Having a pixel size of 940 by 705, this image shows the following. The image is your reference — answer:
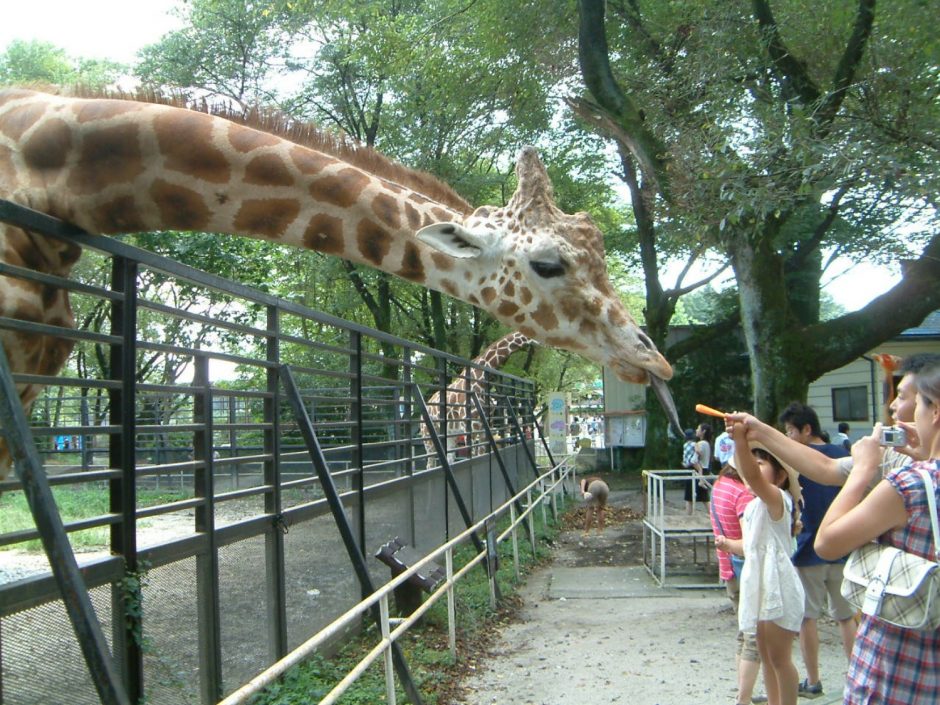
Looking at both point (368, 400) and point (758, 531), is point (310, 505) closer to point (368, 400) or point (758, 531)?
point (368, 400)

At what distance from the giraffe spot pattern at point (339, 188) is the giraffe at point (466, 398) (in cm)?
419

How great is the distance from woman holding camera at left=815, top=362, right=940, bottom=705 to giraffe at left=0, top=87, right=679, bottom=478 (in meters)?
1.72

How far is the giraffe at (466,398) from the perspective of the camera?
10.6m

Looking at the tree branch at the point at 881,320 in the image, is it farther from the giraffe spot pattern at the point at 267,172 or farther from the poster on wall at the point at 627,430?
the poster on wall at the point at 627,430

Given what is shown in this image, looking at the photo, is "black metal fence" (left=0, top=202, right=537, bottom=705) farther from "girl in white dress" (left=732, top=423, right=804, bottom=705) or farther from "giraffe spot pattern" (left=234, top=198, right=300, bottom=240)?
"girl in white dress" (left=732, top=423, right=804, bottom=705)

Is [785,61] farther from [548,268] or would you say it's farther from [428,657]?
[428,657]

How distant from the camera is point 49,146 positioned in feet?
13.1

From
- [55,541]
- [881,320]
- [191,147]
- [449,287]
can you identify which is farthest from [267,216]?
[881,320]

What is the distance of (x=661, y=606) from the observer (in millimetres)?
8242

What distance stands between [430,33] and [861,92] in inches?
290

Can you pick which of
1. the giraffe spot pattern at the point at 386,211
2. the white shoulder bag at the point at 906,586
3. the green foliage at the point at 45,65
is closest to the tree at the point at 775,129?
the giraffe spot pattern at the point at 386,211

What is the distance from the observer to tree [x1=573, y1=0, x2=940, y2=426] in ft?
25.5

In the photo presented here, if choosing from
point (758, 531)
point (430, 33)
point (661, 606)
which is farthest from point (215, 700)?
point (430, 33)

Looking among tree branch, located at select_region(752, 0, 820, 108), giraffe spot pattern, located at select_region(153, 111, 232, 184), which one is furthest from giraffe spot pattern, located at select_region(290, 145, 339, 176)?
tree branch, located at select_region(752, 0, 820, 108)
